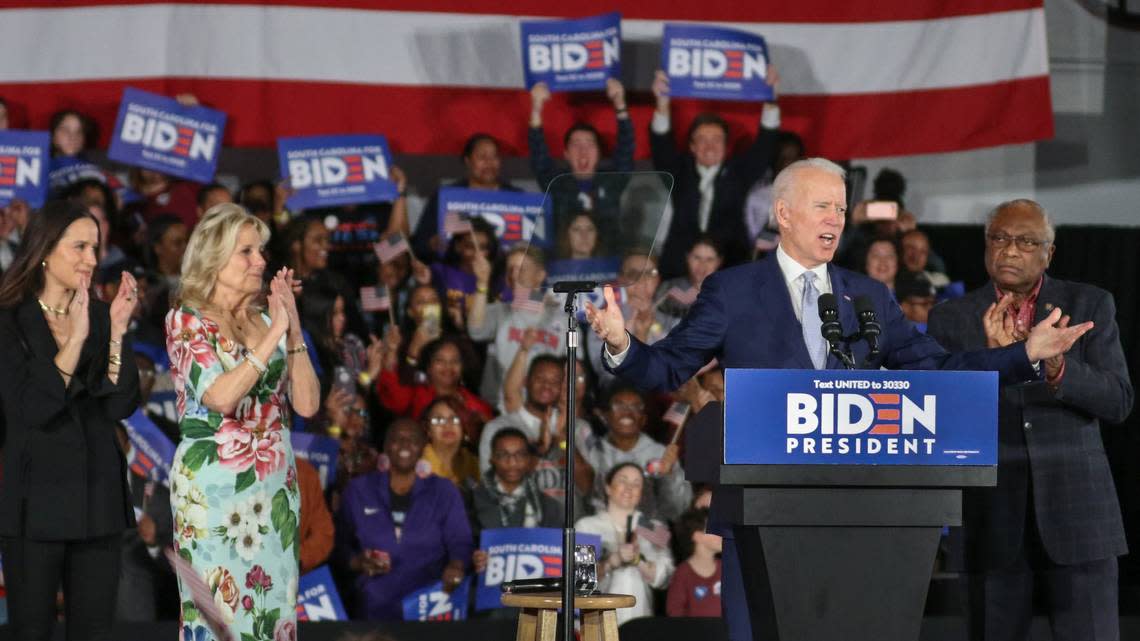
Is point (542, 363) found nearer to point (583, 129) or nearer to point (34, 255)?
point (583, 129)

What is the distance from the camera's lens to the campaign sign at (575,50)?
702cm

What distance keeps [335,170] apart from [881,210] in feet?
8.06

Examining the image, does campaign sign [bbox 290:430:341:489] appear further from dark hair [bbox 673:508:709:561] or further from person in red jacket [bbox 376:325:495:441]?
dark hair [bbox 673:508:709:561]

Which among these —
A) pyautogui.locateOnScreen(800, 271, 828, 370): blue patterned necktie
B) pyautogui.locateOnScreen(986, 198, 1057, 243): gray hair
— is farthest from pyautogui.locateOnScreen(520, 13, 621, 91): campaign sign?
pyautogui.locateOnScreen(800, 271, 828, 370): blue patterned necktie

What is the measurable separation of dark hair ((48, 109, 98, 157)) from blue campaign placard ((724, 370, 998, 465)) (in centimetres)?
495

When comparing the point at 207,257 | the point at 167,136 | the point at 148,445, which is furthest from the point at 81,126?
the point at 207,257

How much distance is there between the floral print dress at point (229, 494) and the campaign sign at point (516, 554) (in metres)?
2.05

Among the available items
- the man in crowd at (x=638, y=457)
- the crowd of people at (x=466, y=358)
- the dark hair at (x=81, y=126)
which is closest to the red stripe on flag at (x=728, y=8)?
the crowd of people at (x=466, y=358)

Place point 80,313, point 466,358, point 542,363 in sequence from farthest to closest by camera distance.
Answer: point 466,358 < point 542,363 < point 80,313

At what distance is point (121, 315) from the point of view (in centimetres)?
400

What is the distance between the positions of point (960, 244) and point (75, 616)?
4.95 m

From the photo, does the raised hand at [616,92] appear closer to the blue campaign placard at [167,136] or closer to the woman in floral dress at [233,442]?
the blue campaign placard at [167,136]

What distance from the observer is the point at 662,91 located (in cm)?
702

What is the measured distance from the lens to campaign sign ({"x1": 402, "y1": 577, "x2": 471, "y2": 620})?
5801mm
